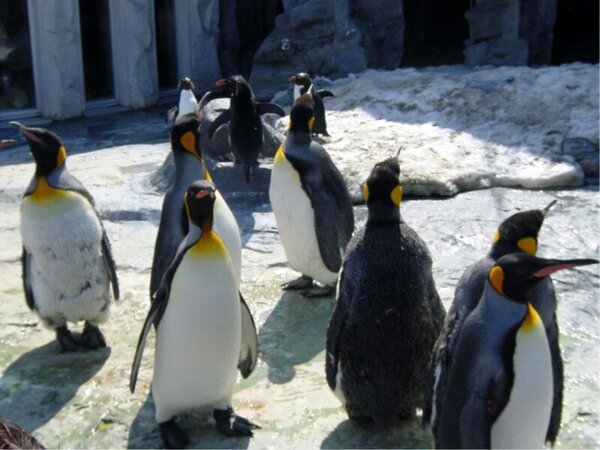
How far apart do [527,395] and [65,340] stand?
2.09 meters

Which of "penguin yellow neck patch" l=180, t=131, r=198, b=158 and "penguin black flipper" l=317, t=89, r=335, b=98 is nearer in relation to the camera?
"penguin yellow neck patch" l=180, t=131, r=198, b=158

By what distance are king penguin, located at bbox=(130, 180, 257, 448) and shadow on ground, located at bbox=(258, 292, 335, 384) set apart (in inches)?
18.5

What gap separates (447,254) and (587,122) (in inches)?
95.7

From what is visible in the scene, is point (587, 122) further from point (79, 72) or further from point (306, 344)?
point (79, 72)

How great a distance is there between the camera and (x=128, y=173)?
6727 millimetres

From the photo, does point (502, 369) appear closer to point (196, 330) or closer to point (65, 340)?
point (196, 330)

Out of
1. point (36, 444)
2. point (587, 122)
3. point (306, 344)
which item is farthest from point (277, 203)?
point (587, 122)

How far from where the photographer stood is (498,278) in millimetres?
2377

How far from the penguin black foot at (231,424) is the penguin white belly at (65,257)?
94 centimetres

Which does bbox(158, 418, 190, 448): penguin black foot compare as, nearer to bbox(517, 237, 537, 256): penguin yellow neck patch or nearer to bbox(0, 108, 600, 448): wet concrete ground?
bbox(0, 108, 600, 448): wet concrete ground

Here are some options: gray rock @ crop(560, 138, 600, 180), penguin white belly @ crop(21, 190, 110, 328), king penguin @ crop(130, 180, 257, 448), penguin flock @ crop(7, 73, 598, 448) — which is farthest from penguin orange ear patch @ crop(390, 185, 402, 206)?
gray rock @ crop(560, 138, 600, 180)

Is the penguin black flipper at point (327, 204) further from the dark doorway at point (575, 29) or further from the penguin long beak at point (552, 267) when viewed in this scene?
the dark doorway at point (575, 29)

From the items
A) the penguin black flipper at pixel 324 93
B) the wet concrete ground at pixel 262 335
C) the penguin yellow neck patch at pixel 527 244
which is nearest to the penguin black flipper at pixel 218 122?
the wet concrete ground at pixel 262 335

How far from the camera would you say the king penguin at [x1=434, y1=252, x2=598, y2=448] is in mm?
2354
